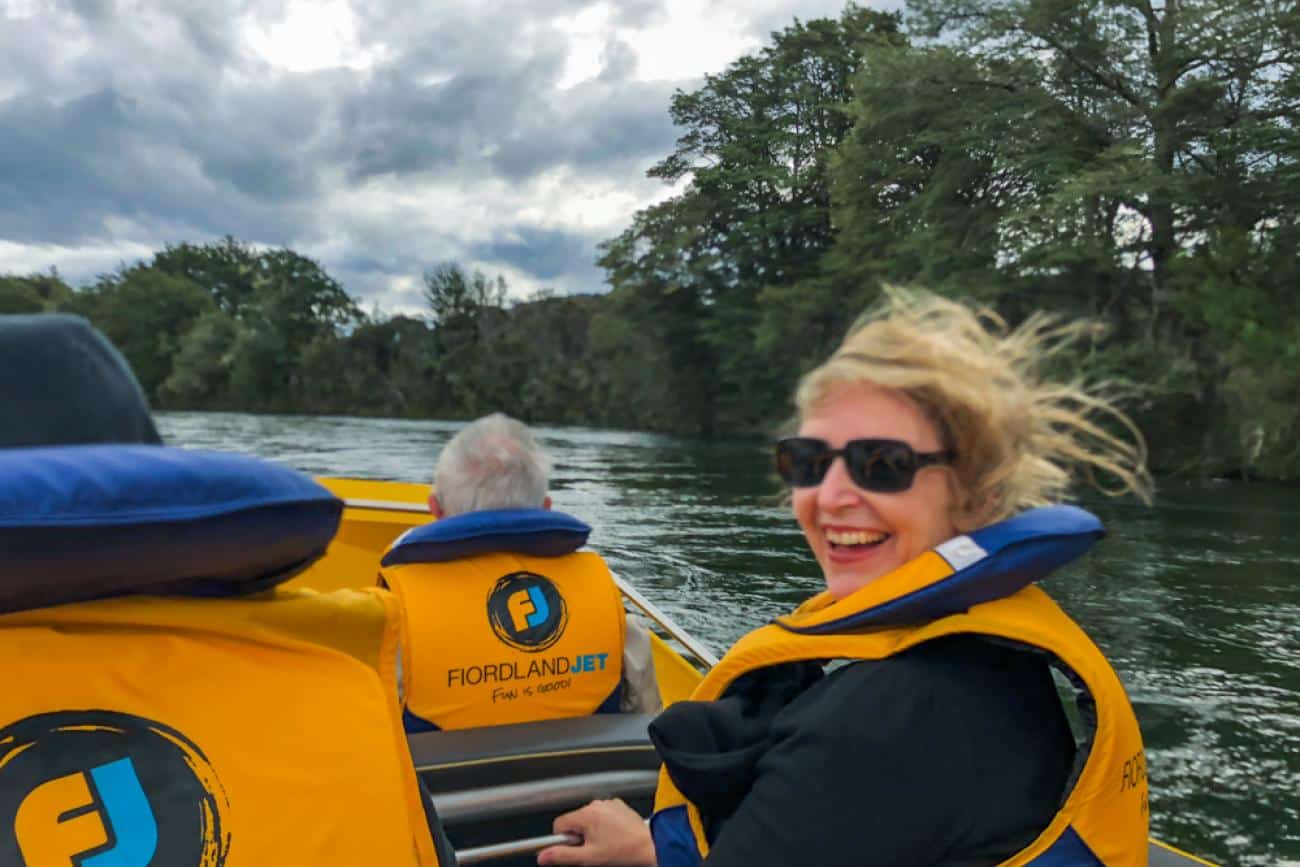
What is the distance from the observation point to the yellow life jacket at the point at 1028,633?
3.07 ft

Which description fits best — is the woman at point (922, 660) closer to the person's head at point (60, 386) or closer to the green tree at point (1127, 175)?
the person's head at point (60, 386)

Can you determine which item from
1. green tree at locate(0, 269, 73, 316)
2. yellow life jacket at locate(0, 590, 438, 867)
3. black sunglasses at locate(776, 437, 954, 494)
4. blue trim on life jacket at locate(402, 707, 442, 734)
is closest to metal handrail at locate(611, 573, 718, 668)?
blue trim on life jacket at locate(402, 707, 442, 734)

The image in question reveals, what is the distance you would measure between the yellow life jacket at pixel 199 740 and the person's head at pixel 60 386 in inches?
4.8

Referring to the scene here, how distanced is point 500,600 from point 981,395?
123 cm

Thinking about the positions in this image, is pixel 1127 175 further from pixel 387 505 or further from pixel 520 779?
pixel 520 779

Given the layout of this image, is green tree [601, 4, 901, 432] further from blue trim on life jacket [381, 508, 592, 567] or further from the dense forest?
blue trim on life jacket [381, 508, 592, 567]

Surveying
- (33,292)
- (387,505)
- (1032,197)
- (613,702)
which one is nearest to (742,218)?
(1032,197)

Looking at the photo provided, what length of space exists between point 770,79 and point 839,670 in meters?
A: 21.3

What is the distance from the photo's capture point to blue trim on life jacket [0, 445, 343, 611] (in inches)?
22.7

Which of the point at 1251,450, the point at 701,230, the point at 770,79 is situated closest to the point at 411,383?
the point at 701,230

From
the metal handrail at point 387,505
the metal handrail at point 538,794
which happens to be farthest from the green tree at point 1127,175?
the metal handrail at point 538,794

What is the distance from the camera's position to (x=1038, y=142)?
13625mm

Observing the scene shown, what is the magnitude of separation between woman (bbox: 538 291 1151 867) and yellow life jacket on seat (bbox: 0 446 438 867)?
359mm

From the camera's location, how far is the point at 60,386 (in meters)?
0.66
